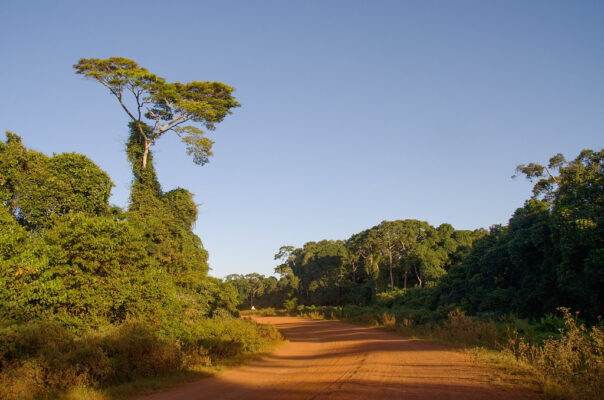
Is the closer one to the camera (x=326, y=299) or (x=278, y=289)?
(x=326, y=299)

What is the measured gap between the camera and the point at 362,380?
9523 millimetres

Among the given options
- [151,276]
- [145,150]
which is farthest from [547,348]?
[145,150]

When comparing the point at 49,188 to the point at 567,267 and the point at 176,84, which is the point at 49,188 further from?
the point at 567,267

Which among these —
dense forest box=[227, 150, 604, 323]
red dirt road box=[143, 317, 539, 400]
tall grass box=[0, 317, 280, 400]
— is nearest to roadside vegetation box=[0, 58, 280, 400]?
tall grass box=[0, 317, 280, 400]

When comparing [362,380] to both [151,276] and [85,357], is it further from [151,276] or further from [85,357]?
[151,276]

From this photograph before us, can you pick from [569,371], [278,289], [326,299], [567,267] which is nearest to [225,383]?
[569,371]

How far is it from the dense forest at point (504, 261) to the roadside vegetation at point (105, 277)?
12.6 metres

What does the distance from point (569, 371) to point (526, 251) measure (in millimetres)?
14202

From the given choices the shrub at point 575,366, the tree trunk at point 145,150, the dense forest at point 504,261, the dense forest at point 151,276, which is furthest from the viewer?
the tree trunk at point 145,150

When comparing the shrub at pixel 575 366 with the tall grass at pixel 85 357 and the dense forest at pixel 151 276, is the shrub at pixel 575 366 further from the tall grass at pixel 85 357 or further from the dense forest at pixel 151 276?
the tall grass at pixel 85 357

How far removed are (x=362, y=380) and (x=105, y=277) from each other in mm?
9981

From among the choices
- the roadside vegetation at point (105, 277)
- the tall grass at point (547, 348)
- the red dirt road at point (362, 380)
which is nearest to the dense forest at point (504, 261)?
the tall grass at point (547, 348)

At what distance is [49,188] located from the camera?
17.0 meters

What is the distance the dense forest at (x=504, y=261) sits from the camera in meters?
16.5
